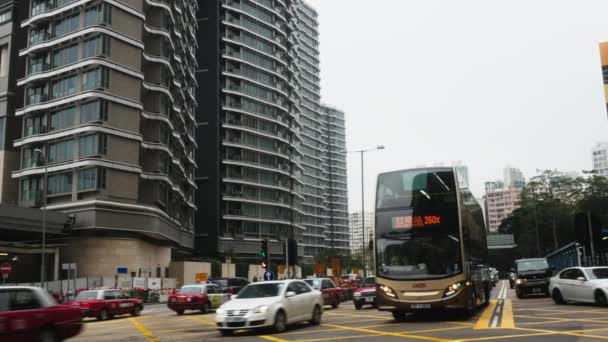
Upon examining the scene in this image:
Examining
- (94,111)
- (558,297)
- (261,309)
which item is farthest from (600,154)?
(261,309)

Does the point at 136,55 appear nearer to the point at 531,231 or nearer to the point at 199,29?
the point at 199,29

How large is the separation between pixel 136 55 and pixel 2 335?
1845 inches

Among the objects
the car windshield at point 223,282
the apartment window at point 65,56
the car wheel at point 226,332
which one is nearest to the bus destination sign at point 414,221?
the car wheel at point 226,332

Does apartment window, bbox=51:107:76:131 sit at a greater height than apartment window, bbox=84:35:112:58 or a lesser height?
lesser

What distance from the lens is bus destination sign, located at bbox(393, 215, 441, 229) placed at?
16.4m

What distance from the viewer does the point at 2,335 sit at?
431 inches

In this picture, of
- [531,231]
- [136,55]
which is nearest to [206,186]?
[136,55]

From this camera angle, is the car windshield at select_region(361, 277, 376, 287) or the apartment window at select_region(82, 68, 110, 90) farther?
the apartment window at select_region(82, 68, 110, 90)

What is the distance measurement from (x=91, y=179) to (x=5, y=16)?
2571 centimetres

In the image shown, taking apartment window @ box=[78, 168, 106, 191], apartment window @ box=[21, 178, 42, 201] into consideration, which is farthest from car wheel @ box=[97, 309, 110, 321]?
apartment window @ box=[21, 178, 42, 201]

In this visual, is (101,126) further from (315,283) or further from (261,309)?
(261,309)

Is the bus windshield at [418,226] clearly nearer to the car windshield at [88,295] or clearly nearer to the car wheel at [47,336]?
the car wheel at [47,336]

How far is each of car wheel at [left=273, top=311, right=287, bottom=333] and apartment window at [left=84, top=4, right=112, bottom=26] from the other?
4337 cm

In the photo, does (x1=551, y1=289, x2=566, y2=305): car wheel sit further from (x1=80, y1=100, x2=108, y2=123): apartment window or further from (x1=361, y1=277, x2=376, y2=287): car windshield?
(x1=80, y1=100, x2=108, y2=123): apartment window
